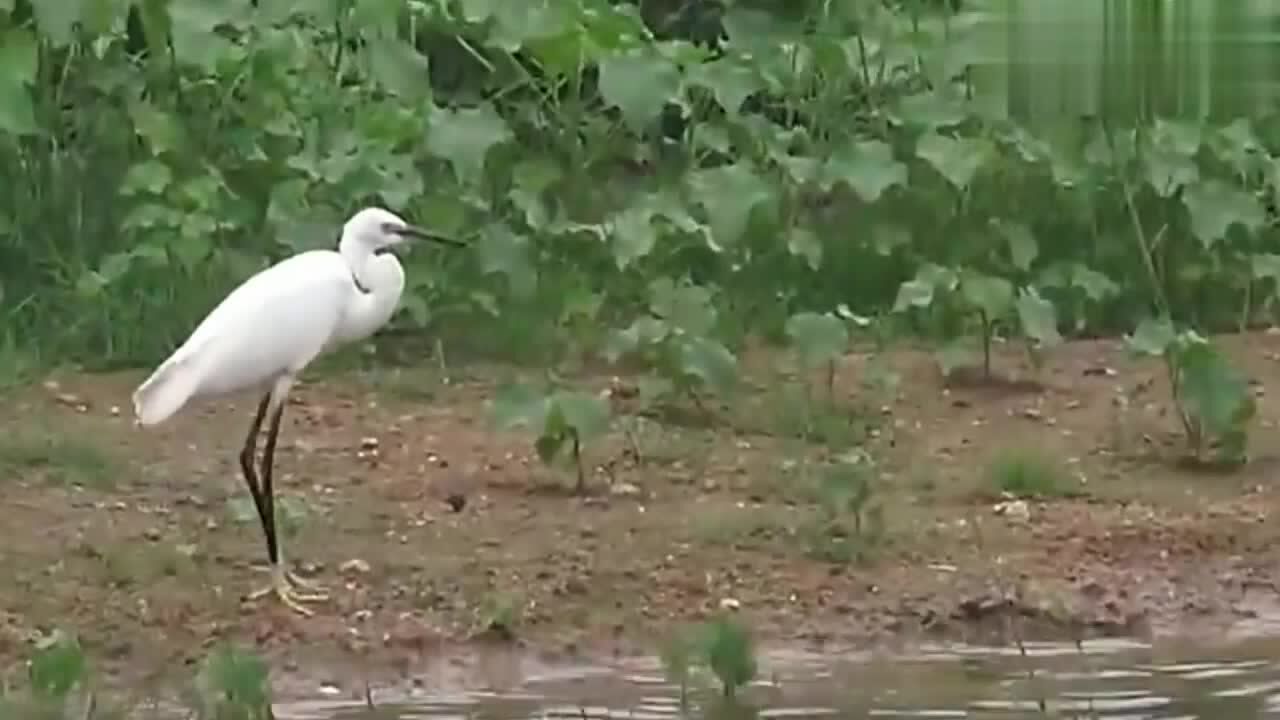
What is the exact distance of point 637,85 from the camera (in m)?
9.92

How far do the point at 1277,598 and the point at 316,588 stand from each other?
7.03 ft

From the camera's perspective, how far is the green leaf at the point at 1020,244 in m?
9.90

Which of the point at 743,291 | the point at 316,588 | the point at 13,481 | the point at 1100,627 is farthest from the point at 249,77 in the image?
the point at 1100,627

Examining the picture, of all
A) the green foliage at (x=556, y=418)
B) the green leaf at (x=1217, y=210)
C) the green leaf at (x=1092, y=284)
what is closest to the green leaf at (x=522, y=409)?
the green foliage at (x=556, y=418)

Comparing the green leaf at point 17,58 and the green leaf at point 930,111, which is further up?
the green leaf at point 17,58

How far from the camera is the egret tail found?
6.98 m

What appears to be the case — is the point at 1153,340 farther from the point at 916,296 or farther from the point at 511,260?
the point at 511,260

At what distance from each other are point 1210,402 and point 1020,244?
1937 mm

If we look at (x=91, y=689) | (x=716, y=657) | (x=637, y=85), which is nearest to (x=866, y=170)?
(x=637, y=85)

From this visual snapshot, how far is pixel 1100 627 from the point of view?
682 centimetres

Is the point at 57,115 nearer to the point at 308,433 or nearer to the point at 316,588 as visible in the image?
the point at 308,433

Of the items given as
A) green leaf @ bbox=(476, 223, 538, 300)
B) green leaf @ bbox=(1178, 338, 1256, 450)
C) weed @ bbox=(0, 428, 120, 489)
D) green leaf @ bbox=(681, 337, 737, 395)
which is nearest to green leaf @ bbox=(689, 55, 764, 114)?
green leaf @ bbox=(476, 223, 538, 300)

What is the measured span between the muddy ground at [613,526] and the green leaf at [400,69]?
54.6 inches

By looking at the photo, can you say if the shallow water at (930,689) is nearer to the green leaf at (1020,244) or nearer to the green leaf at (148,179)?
the green leaf at (1020,244)
